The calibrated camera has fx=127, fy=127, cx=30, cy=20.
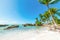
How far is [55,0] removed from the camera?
23297 mm

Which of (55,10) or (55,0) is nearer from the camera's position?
(55,0)

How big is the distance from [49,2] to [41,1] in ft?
6.53

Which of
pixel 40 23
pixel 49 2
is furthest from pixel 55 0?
pixel 40 23

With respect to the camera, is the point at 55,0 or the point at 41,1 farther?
the point at 41,1

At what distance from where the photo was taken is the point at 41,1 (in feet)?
83.3

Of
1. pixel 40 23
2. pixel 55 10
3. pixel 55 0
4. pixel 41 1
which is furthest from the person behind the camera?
pixel 40 23

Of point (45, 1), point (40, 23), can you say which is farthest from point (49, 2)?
point (40, 23)

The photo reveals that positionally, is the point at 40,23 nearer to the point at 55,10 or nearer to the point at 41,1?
the point at 55,10

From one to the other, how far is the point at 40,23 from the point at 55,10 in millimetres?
32477

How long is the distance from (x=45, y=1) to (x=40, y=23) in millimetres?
40985

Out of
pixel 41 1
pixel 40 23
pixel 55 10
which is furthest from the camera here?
pixel 40 23

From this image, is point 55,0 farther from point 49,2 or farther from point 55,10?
point 55,10

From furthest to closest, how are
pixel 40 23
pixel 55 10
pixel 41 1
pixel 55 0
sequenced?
pixel 40 23, pixel 55 10, pixel 41 1, pixel 55 0

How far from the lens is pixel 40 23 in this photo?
64.4 metres
